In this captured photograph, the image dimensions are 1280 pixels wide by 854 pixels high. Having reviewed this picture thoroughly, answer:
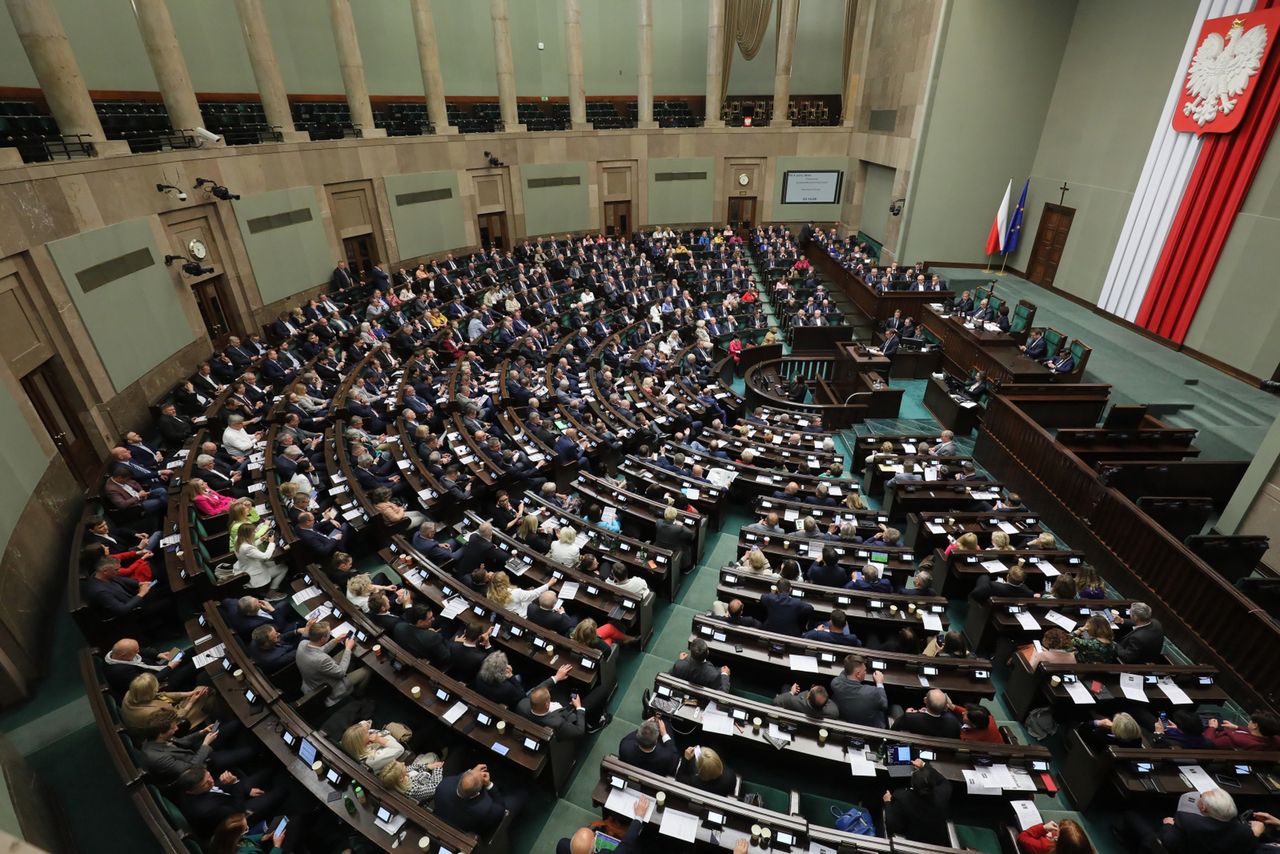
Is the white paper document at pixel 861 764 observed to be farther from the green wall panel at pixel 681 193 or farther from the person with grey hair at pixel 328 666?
the green wall panel at pixel 681 193

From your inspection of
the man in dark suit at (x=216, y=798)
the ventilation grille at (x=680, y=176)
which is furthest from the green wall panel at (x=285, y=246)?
the ventilation grille at (x=680, y=176)

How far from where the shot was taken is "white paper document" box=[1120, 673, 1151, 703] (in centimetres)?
514

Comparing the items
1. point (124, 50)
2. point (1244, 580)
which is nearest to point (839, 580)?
point (1244, 580)

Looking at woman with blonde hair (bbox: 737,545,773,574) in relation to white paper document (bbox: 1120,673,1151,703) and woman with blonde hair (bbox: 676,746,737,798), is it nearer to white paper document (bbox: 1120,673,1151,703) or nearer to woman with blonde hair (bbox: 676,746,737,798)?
woman with blonde hair (bbox: 676,746,737,798)

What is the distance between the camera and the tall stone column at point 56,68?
29.6 feet

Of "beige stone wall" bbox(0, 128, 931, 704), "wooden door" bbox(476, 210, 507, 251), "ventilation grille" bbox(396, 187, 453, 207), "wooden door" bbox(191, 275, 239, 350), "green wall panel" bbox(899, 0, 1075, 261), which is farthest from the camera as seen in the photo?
"wooden door" bbox(476, 210, 507, 251)

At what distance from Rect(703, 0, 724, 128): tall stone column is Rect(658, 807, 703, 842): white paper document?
25156 millimetres

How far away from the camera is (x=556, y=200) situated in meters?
22.9

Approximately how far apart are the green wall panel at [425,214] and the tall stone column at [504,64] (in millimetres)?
3076

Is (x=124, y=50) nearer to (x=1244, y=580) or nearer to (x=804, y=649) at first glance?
(x=804, y=649)

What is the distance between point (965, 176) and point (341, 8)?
755 inches

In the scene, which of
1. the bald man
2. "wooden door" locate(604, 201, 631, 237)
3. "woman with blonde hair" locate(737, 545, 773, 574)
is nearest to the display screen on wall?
"wooden door" locate(604, 201, 631, 237)

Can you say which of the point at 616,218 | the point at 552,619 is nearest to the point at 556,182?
the point at 616,218

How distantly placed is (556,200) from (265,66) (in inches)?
405
